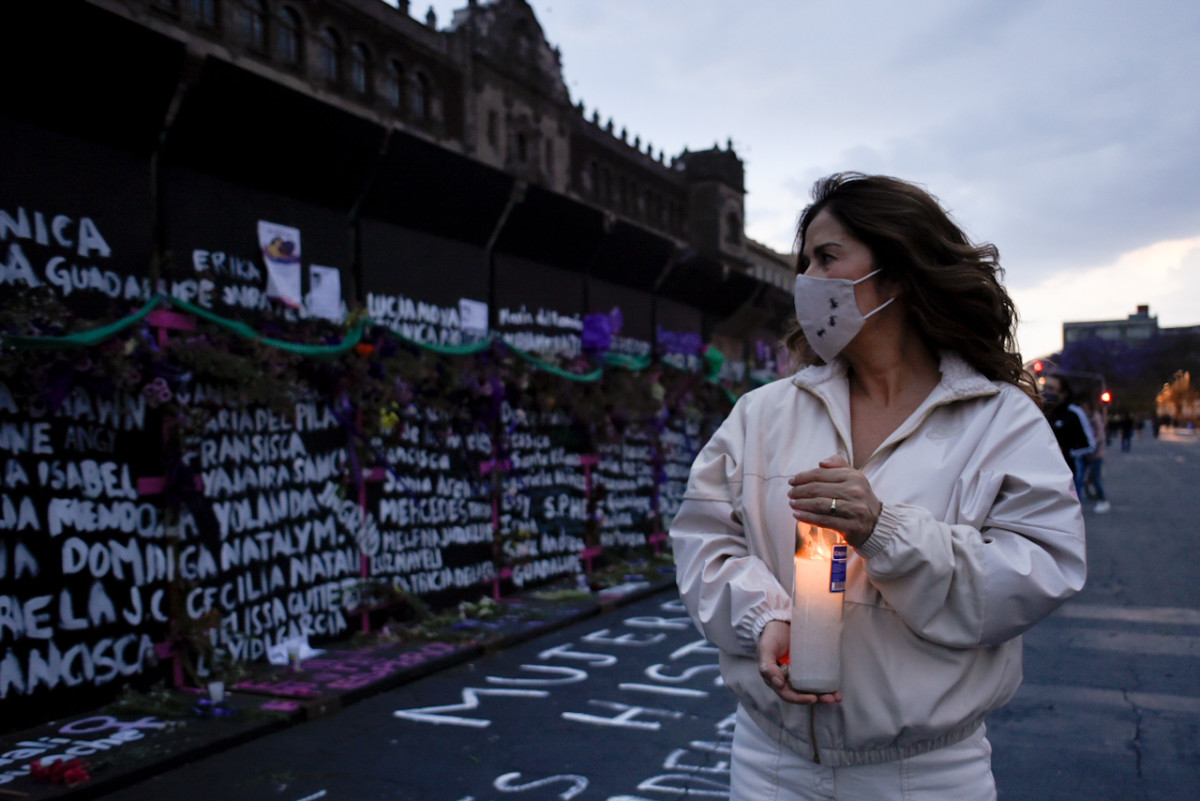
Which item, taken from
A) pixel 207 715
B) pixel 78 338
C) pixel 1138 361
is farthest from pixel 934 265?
pixel 1138 361

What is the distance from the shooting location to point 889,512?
5.84 feet

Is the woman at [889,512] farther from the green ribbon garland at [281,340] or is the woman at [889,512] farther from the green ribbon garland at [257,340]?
the green ribbon garland at [281,340]

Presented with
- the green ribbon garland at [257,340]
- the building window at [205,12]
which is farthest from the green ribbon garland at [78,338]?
the building window at [205,12]

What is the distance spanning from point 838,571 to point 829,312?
63cm

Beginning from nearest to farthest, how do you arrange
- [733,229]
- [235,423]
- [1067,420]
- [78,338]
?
[78,338]
[235,423]
[1067,420]
[733,229]

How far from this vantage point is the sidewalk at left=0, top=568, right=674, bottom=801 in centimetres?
460

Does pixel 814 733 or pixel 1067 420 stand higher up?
pixel 1067 420

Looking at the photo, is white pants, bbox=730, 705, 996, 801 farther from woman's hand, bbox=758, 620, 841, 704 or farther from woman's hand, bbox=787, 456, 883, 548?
woman's hand, bbox=787, 456, 883, 548

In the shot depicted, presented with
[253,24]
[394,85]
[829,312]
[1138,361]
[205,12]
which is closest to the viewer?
[829,312]

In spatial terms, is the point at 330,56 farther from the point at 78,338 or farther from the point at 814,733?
the point at 814,733

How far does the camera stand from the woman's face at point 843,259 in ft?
7.04

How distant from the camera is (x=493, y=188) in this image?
8984 mm

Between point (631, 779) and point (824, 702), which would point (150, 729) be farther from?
point (824, 702)

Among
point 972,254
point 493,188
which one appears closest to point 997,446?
point 972,254
